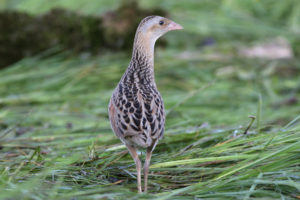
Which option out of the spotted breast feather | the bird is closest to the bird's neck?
the bird

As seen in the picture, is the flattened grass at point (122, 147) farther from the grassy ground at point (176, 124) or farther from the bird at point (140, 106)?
the bird at point (140, 106)

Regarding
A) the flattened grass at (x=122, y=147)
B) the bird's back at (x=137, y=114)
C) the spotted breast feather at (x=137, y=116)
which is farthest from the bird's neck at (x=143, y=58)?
the flattened grass at (x=122, y=147)

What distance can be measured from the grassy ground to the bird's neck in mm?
679

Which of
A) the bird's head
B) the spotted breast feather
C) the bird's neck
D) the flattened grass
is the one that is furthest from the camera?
the bird's head

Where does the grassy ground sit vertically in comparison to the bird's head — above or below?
below

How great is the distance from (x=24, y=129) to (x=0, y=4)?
7.04m

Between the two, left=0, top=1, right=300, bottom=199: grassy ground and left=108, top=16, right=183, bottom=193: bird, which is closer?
left=0, top=1, right=300, bottom=199: grassy ground

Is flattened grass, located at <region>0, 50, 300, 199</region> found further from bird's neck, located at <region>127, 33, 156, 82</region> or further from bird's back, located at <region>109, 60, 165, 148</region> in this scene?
bird's neck, located at <region>127, 33, 156, 82</region>

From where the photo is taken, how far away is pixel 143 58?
474 cm

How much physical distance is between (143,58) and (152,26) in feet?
1.07

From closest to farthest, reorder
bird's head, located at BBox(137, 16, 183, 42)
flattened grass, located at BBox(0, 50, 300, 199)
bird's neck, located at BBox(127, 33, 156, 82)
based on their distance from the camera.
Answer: flattened grass, located at BBox(0, 50, 300, 199) < bird's neck, located at BBox(127, 33, 156, 82) < bird's head, located at BBox(137, 16, 183, 42)

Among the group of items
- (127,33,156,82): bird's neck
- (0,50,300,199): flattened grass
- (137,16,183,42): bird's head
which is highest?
(137,16,183,42): bird's head

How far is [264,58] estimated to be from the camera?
29.8ft

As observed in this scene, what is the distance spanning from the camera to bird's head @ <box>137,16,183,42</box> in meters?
4.76
